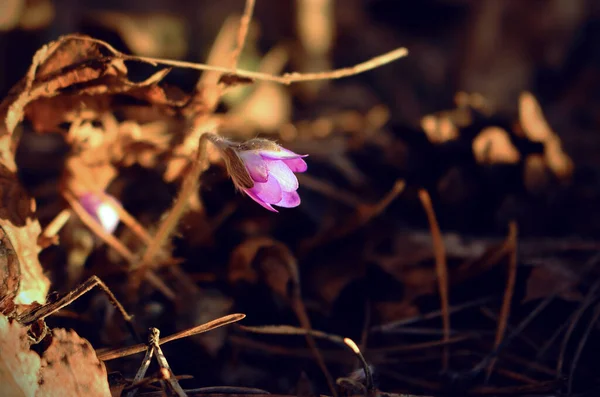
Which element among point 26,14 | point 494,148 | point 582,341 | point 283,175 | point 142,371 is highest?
point 26,14

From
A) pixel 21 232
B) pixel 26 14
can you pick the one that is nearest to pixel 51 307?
pixel 21 232

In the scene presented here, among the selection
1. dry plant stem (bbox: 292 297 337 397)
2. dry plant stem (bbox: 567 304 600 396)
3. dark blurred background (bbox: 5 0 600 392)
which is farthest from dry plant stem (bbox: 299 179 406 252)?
dry plant stem (bbox: 567 304 600 396)

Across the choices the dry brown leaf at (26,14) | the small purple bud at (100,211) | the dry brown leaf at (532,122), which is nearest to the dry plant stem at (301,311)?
the small purple bud at (100,211)

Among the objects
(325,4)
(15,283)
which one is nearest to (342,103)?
(325,4)

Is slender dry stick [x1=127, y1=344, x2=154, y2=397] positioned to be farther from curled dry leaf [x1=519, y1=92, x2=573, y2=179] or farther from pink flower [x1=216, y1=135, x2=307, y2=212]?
curled dry leaf [x1=519, y1=92, x2=573, y2=179]

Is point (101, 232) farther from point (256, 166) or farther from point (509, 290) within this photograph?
point (509, 290)

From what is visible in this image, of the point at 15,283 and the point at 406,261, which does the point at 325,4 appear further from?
the point at 15,283
